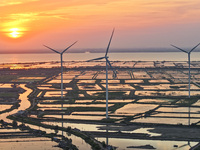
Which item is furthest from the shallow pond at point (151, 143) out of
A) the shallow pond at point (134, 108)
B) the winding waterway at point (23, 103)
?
the winding waterway at point (23, 103)

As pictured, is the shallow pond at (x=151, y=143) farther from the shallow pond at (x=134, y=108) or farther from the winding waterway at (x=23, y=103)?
the winding waterway at (x=23, y=103)

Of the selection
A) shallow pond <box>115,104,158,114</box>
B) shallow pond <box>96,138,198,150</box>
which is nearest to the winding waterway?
shallow pond <box>115,104,158,114</box>

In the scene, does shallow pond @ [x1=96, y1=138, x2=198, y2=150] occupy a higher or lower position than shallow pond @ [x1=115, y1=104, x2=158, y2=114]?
lower

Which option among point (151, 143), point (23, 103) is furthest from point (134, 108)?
point (151, 143)

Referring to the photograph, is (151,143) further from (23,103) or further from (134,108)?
(23,103)

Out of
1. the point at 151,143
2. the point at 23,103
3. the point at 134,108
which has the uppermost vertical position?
the point at 23,103

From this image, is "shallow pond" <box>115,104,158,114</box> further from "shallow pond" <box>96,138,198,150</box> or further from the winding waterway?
"shallow pond" <box>96,138,198,150</box>

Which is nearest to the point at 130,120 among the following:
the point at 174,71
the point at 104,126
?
the point at 104,126

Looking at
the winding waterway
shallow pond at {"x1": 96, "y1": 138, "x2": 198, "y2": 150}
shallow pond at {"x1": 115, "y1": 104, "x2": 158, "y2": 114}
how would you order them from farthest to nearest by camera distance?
shallow pond at {"x1": 115, "y1": 104, "x2": 158, "y2": 114}, the winding waterway, shallow pond at {"x1": 96, "y1": 138, "x2": 198, "y2": 150}

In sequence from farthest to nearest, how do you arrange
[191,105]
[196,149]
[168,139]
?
1. [191,105]
2. [168,139]
3. [196,149]

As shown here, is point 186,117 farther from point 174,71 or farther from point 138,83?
point 174,71

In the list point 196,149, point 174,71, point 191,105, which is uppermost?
point 174,71
